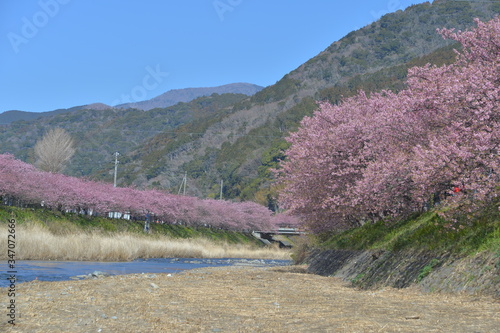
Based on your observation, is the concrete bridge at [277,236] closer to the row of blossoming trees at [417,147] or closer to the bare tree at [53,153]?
the bare tree at [53,153]

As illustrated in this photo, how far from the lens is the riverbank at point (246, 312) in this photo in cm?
861

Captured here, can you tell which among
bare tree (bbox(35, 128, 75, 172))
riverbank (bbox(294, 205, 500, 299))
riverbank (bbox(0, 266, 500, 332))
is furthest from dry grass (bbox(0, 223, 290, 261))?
bare tree (bbox(35, 128, 75, 172))

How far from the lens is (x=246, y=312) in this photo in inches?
421

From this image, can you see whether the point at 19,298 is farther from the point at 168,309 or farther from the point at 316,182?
the point at 316,182

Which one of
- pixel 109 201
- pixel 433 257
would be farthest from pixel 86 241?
pixel 109 201

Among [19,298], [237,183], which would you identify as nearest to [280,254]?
[19,298]

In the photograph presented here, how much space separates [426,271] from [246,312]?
5655mm

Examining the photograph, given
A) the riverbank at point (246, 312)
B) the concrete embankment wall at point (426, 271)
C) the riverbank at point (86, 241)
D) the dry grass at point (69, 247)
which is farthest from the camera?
the riverbank at point (86, 241)

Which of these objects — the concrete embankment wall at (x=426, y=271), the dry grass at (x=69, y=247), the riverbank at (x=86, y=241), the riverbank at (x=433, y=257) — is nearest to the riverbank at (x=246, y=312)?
the concrete embankment wall at (x=426, y=271)

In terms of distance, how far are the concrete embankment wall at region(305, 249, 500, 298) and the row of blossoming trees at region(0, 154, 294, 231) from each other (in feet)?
149

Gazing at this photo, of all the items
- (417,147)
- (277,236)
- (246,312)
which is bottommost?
(277,236)

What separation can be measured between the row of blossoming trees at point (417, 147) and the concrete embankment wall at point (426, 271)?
158 centimetres

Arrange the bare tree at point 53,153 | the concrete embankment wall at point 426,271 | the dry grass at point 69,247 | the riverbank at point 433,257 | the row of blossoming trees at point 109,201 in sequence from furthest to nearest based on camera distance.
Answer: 1. the bare tree at point 53,153
2. the row of blossoming trees at point 109,201
3. the dry grass at point 69,247
4. the riverbank at point 433,257
5. the concrete embankment wall at point 426,271

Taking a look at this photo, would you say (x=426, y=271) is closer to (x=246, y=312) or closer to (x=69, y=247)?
(x=246, y=312)
